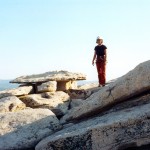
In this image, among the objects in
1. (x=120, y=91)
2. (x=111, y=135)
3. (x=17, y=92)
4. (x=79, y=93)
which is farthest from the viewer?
(x=79, y=93)

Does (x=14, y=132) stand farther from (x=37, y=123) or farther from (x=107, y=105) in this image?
(x=107, y=105)

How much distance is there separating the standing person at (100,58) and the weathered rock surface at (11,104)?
5.62 metres

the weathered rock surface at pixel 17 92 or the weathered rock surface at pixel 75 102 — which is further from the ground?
the weathered rock surface at pixel 17 92

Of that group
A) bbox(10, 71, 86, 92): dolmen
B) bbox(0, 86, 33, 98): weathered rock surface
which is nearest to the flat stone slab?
bbox(10, 71, 86, 92): dolmen

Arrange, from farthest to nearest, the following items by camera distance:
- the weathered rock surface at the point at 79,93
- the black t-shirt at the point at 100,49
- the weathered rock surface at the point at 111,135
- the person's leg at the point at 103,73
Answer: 1. the person's leg at the point at 103,73
2. the black t-shirt at the point at 100,49
3. the weathered rock surface at the point at 79,93
4. the weathered rock surface at the point at 111,135

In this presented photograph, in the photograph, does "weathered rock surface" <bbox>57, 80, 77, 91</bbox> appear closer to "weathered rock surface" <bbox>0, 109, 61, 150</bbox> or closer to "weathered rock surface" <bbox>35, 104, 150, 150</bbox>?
"weathered rock surface" <bbox>0, 109, 61, 150</bbox>

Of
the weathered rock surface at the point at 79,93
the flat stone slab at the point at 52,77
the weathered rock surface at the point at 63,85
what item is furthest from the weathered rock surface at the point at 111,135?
the weathered rock surface at the point at 63,85

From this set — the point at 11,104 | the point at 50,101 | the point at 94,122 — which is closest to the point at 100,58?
the point at 50,101

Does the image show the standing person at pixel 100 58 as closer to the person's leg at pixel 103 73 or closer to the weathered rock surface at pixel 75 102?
the person's leg at pixel 103 73

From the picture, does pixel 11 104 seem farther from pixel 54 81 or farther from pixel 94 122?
pixel 94 122

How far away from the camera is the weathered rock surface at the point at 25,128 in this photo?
53.0ft

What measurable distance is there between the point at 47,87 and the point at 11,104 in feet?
11.5

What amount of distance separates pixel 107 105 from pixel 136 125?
8.55 feet

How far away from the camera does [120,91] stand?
1634 cm
